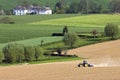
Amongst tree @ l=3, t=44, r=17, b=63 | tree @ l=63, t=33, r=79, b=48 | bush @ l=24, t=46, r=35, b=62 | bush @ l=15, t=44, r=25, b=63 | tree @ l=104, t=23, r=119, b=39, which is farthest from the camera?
tree @ l=104, t=23, r=119, b=39

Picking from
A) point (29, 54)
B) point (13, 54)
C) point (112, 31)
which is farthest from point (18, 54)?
point (112, 31)

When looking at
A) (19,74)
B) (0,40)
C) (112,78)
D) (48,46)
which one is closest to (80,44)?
(48,46)

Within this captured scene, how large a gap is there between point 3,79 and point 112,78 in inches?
360

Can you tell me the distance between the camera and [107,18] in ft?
502

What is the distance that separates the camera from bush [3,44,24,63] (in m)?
64.8

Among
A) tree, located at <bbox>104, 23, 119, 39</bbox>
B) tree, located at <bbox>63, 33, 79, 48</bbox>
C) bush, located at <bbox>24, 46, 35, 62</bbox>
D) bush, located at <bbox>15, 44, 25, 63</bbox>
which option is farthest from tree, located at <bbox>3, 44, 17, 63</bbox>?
tree, located at <bbox>104, 23, 119, 39</bbox>

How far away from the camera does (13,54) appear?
64938mm

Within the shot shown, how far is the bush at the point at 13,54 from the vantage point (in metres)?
64.8

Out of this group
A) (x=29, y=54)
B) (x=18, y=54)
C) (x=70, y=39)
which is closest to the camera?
(x=18, y=54)

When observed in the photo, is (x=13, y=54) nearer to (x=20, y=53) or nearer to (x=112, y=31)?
(x=20, y=53)

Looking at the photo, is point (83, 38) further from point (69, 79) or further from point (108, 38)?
point (69, 79)

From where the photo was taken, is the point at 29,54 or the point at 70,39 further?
the point at 70,39

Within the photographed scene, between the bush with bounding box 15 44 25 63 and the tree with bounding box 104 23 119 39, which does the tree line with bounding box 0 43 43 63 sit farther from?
the tree with bounding box 104 23 119 39

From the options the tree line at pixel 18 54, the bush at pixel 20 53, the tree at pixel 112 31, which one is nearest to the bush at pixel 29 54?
the tree line at pixel 18 54
